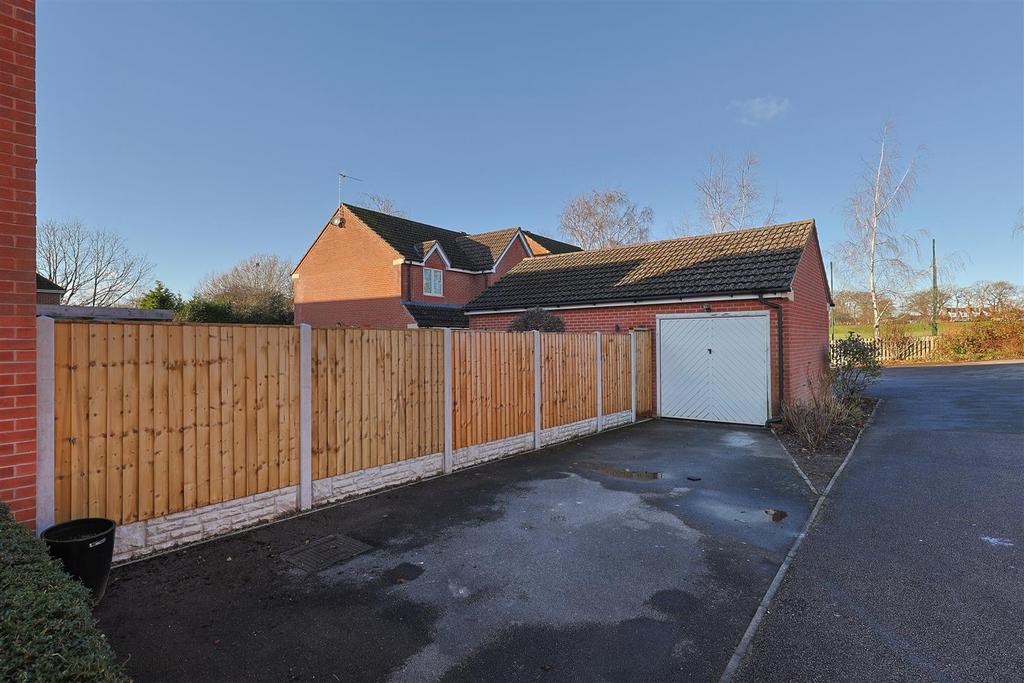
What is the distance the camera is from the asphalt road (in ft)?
9.03

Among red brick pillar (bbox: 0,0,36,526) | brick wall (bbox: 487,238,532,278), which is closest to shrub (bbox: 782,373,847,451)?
red brick pillar (bbox: 0,0,36,526)

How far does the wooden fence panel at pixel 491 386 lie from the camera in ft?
23.8

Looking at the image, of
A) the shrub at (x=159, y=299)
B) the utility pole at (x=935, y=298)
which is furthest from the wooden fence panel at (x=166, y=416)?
the utility pole at (x=935, y=298)

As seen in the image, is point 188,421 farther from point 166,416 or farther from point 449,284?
point 449,284

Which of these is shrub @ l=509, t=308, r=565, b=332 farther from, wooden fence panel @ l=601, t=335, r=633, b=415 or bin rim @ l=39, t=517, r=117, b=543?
bin rim @ l=39, t=517, r=117, b=543

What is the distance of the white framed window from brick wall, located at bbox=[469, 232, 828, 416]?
1047cm

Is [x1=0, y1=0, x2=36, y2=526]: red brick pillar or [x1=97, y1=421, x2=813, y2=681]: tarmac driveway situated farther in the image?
[x1=0, y1=0, x2=36, y2=526]: red brick pillar

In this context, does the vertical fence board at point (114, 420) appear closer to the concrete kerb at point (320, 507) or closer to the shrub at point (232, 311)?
the concrete kerb at point (320, 507)

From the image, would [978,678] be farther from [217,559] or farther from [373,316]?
[373,316]

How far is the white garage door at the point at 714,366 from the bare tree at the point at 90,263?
28455 mm

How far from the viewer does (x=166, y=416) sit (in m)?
4.33

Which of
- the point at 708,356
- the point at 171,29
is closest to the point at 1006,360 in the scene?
the point at 708,356

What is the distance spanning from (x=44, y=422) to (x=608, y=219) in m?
34.1

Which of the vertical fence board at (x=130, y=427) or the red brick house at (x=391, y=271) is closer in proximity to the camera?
the vertical fence board at (x=130, y=427)
